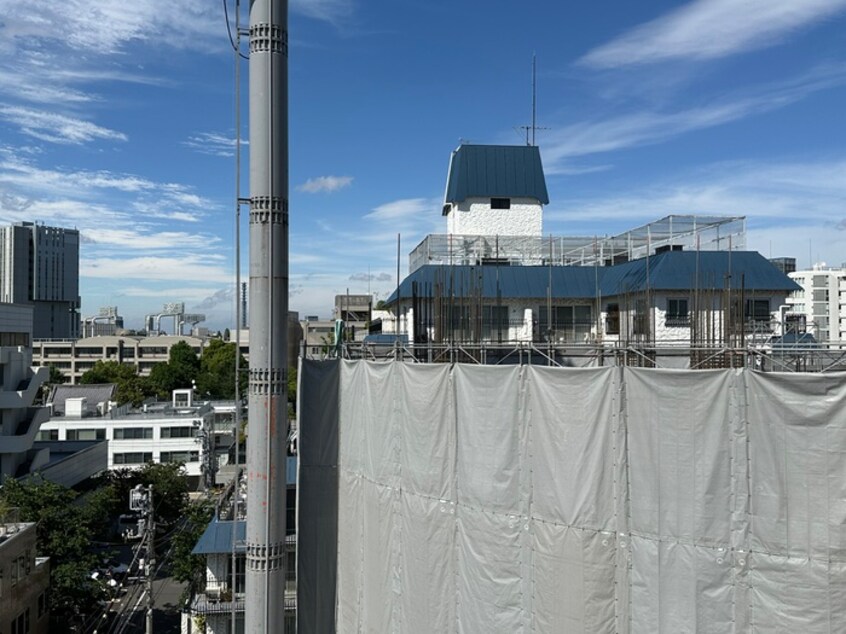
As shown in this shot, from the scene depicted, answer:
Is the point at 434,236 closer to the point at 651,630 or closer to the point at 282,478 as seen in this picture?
the point at 282,478

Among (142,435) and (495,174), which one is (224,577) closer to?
(495,174)

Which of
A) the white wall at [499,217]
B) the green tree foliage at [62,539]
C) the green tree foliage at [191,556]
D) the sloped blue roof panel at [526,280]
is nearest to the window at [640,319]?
the sloped blue roof panel at [526,280]

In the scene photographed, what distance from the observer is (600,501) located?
1055 cm

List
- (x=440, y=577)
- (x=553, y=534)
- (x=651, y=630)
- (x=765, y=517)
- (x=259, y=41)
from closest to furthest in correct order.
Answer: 1. (x=765, y=517)
2. (x=651, y=630)
3. (x=553, y=534)
4. (x=440, y=577)
5. (x=259, y=41)

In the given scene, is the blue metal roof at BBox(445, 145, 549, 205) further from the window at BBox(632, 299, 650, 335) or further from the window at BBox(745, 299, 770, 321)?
the window at BBox(745, 299, 770, 321)

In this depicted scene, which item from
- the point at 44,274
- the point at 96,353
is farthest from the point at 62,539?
the point at 44,274

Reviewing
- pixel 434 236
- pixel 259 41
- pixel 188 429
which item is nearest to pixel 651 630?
pixel 259 41

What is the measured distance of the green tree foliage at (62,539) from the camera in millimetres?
30422

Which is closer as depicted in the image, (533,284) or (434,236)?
(533,284)

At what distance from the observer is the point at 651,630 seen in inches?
397

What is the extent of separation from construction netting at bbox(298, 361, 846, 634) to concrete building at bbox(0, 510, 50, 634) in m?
18.0

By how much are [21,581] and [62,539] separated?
4.58 m

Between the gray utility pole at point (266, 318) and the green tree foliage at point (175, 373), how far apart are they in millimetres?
81140

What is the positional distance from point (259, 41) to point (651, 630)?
13.9 metres
